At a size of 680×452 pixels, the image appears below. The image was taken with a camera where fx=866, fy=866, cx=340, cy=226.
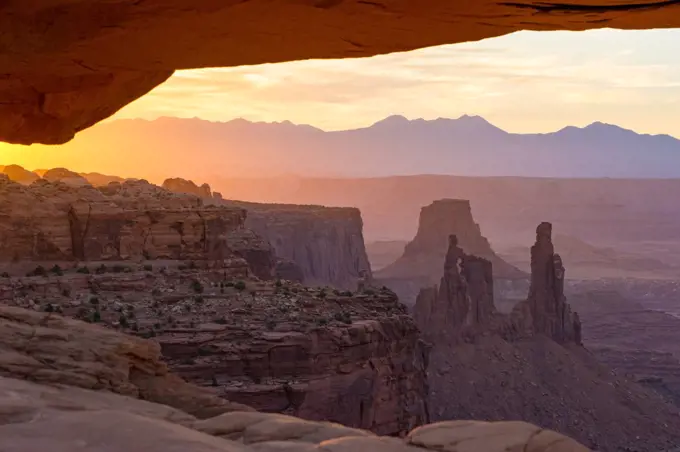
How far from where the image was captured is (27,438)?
260 inches

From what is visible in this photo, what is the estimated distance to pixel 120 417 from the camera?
7.44 meters

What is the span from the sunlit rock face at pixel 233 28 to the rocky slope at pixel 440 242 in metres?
89.1

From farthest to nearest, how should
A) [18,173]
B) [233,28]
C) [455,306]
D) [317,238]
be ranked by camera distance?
[317,238] → [18,173] → [455,306] → [233,28]

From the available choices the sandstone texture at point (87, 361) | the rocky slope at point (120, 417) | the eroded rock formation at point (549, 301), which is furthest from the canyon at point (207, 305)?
the eroded rock formation at point (549, 301)

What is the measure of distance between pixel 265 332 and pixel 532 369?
1199 inches

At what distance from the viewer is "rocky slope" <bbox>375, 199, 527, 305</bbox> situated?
10131 centimetres

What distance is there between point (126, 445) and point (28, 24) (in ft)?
18.8

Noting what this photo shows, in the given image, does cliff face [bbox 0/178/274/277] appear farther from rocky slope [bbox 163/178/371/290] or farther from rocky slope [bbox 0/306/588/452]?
rocky slope [bbox 163/178/371/290]

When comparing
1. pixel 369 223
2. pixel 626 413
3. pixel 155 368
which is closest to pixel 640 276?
pixel 369 223

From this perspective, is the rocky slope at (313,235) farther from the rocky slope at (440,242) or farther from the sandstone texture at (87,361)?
the sandstone texture at (87,361)

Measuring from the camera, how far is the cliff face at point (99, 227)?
32.4 m

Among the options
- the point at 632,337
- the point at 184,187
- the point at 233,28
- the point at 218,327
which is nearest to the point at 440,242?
the point at 632,337

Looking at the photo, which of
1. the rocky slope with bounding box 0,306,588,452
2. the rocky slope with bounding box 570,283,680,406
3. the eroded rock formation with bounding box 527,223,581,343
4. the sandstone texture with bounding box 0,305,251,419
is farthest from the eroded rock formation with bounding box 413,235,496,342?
the rocky slope with bounding box 0,306,588,452

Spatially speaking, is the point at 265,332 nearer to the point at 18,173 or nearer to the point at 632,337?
the point at 18,173
